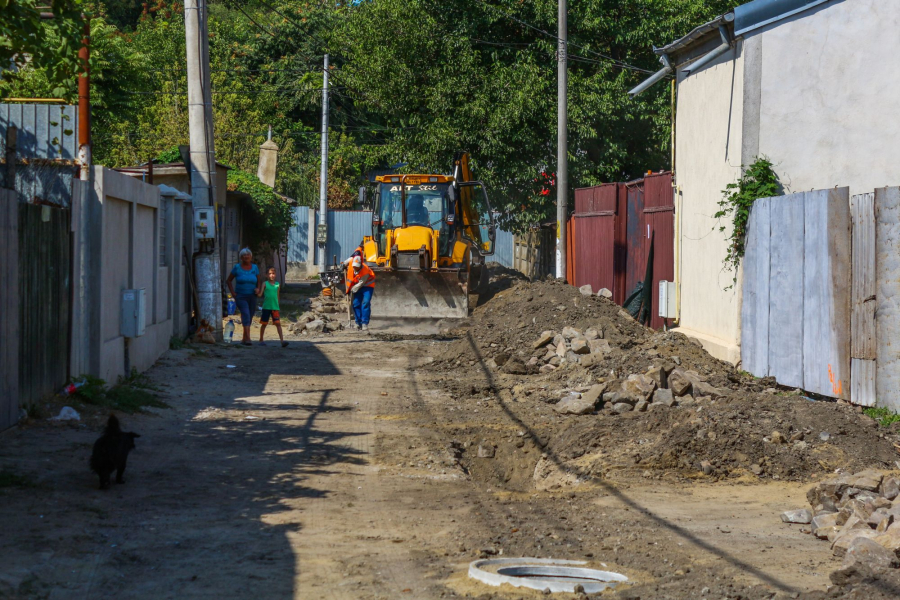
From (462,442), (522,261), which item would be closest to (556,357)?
(462,442)

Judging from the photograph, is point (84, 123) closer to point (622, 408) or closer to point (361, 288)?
point (622, 408)

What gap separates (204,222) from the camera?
16312 millimetres

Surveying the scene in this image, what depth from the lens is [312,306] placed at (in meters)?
25.0

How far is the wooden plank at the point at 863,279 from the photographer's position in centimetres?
948

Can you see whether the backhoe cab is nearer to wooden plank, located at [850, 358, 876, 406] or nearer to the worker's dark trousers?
the worker's dark trousers

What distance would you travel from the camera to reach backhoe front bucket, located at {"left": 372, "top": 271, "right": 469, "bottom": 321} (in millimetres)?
20547

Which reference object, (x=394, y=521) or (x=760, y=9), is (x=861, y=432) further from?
(x=760, y=9)

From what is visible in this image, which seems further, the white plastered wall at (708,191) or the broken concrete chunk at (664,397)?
the white plastered wall at (708,191)

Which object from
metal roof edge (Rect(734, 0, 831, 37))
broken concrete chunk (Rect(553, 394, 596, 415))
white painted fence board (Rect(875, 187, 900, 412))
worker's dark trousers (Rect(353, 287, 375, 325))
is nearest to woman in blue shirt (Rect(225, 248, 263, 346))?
worker's dark trousers (Rect(353, 287, 375, 325))

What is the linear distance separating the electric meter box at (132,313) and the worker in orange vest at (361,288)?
25.5 feet

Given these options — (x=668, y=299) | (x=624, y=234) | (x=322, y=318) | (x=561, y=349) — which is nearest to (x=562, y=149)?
(x=624, y=234)

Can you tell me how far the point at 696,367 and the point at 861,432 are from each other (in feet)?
11.8

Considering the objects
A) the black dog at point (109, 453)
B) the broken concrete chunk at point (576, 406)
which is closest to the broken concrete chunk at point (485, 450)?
the broken concrete chunk at point (576, 406)

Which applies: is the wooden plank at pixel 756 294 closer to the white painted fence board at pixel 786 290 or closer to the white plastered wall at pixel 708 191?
the white painted fence board at pixel 786 290
